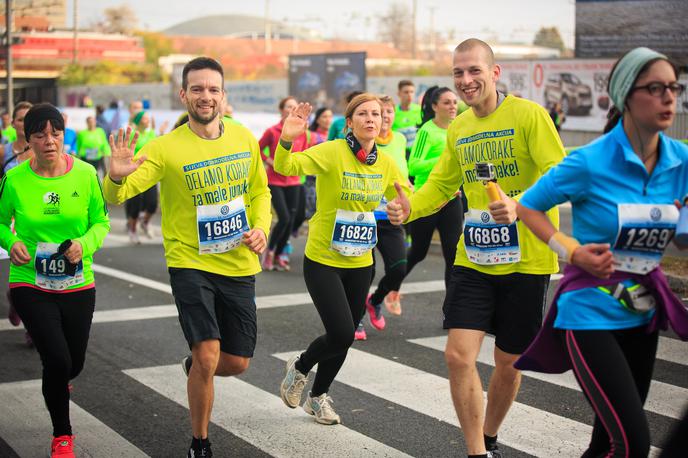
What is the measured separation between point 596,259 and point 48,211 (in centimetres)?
336

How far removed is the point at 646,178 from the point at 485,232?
129 cm

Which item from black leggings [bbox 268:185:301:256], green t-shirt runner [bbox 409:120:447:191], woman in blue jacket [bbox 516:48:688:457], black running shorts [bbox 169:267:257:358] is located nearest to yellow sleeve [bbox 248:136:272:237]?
black running shorts [bbox 169:267:257:358]

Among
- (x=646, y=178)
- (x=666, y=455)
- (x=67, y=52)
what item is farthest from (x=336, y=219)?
(x=67, y=52)

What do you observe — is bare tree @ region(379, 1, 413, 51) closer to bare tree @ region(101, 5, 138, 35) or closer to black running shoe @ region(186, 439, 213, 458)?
bare tree @ region(101, 5, 138, 35)

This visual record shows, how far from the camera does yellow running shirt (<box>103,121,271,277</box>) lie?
217 inches

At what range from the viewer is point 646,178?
398 centimetres

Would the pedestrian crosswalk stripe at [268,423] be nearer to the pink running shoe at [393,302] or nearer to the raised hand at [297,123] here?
the raised hand at [297,123]

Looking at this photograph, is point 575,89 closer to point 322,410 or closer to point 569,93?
point 569,93

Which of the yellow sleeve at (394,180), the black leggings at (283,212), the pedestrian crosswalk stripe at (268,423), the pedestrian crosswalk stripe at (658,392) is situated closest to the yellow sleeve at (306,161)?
the yellow sleeve at (394,180)

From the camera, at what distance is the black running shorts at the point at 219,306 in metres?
5.40

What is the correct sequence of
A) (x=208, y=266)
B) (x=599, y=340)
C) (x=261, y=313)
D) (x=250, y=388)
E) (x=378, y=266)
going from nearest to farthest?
(x=599, y=340), (x=208, y=266), (x=250, y=388), (x=261, y=313), (x=378, y=266)

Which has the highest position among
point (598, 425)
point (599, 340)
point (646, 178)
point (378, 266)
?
point (646, 178)

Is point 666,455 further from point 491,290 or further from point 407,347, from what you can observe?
point 407,347

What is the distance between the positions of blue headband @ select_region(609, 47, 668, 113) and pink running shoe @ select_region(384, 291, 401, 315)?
5430mm
